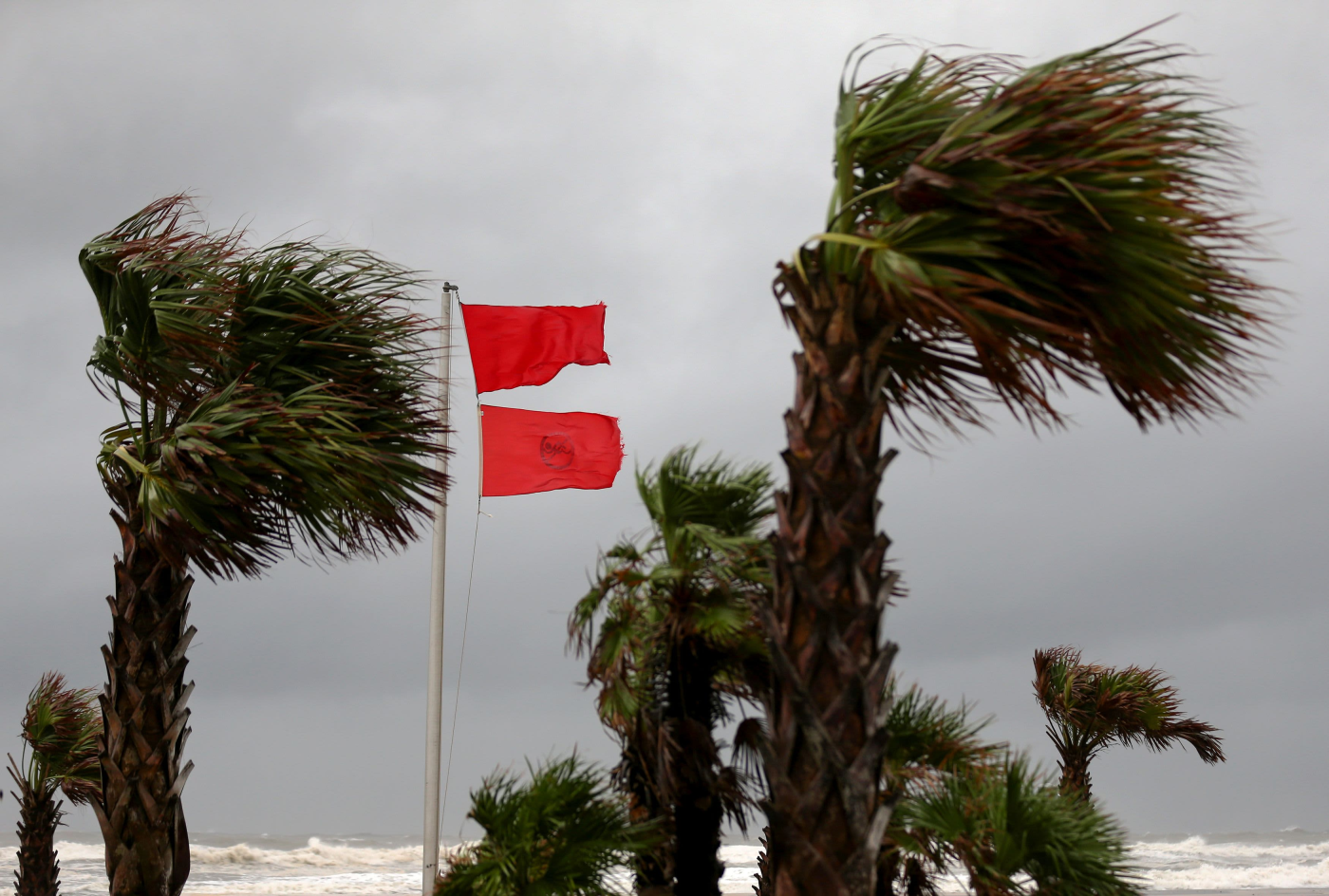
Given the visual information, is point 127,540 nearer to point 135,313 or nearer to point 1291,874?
point 135,313

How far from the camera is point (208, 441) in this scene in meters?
8.73

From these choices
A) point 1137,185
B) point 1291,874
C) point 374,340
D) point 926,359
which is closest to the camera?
point 1137,185

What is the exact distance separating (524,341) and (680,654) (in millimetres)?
5925

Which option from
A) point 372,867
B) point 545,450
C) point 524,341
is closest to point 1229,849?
point 372,867

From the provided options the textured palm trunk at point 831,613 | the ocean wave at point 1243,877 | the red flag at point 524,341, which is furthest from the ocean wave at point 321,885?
the textured palm trunk at point 831,613

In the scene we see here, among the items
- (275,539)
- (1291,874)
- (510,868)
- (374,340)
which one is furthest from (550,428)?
(1291,874)

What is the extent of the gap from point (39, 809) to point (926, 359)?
12501 millimetres

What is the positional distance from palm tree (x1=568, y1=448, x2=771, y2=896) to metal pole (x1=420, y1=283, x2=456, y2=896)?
2.76 m

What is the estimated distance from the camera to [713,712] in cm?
864

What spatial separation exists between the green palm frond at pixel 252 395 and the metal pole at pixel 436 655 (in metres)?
0.72

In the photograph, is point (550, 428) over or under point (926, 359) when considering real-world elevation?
over

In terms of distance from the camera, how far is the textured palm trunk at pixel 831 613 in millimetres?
5746

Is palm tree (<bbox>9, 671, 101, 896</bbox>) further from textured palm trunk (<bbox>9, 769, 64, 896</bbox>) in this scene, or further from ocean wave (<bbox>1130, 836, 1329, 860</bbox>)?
ocean wave (<bbox>1130, 836, 1329, 860</bbox>)

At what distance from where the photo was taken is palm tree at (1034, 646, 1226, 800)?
15094 millimetres
